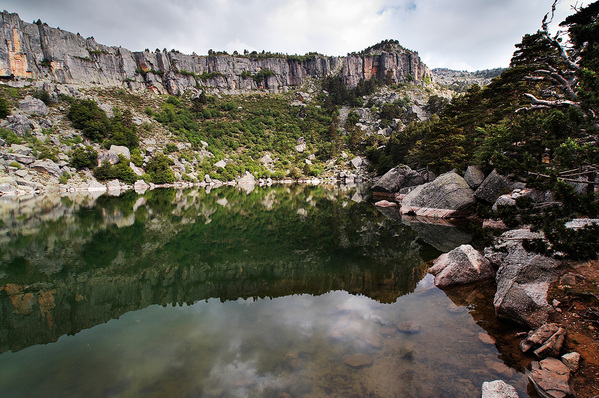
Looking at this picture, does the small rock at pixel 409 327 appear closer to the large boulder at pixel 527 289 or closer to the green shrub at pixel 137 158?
the large boulder at pixel 527 289

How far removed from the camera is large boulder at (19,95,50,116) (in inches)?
2341

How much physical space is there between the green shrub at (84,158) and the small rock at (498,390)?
67.5 m

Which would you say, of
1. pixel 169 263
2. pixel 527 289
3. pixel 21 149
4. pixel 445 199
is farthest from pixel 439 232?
pixel 21 149

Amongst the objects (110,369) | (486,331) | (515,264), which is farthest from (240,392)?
(515,264)

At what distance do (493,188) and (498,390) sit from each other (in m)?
19.6

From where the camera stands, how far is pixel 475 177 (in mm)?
23000

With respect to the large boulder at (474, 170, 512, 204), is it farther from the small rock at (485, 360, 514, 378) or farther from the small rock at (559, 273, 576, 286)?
the small rock at (485, 360, 514, 378)

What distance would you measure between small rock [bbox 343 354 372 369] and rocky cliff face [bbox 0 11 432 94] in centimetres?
11323

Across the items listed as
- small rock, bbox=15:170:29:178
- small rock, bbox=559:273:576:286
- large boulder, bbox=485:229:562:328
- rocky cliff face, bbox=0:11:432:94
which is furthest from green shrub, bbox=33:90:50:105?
small rock, bbox=559:273:576:286

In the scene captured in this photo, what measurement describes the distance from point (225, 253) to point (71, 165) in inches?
2232

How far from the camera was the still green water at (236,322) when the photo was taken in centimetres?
510

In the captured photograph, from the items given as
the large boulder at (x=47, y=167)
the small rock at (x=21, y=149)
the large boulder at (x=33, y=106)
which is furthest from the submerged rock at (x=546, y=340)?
the large boulder at (x=33, y=106)

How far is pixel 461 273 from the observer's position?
9.87 m

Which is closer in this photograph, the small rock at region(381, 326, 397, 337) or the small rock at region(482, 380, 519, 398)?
the small rock at region(482, 380, 519, 398)
